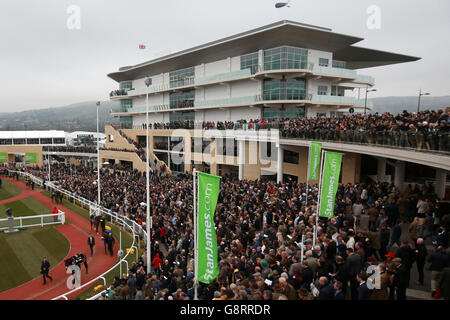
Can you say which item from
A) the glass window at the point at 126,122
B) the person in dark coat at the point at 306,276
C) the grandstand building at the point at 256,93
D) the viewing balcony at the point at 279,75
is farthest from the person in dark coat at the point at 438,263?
the glass window at the point at 126,122

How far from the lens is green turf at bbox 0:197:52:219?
25.7 meters

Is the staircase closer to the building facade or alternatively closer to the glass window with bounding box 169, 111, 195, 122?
the building facade

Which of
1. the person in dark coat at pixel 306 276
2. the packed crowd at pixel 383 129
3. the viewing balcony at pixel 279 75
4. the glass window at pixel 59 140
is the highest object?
the viewing balcony at pixel 279 75

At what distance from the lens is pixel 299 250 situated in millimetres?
9711

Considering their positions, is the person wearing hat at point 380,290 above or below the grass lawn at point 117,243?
above

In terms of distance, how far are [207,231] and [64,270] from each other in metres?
10.9

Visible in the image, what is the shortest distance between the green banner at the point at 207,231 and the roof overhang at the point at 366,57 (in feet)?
112

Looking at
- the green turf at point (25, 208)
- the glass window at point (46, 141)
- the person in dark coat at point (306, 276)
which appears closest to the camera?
the person in dark coat at point (306, 276)

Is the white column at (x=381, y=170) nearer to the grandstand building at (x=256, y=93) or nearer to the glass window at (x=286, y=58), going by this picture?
the grandstand building at (x=256, y=93)

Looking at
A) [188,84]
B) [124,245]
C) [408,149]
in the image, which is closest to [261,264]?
[408,149]

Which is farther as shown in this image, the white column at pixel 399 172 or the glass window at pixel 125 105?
the glass window at pixel 125 105

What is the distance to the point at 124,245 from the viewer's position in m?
17.8

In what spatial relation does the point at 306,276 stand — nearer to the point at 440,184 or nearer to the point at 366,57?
the point at 440,184

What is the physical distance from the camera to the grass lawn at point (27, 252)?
46.2ft
